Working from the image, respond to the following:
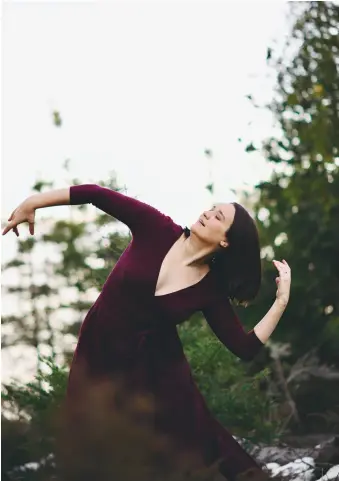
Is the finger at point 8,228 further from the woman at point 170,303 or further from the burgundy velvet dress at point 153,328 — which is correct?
the burgundy velvet dress at point 153,328

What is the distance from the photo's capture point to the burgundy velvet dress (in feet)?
13.0

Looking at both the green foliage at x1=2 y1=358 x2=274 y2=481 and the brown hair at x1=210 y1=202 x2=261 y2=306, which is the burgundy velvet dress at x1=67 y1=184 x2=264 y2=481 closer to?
the brown hair at x1=210 y1=202 x2=261 y2=306

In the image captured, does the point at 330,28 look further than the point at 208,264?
Yes

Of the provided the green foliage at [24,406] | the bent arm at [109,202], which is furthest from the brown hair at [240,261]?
the green foliage at [24,406]

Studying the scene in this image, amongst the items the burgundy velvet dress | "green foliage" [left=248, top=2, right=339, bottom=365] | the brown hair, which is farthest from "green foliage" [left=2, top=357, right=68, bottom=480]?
"green foliage" [left=248, top=2, right=339, bottom=365]

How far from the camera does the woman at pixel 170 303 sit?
157 inches

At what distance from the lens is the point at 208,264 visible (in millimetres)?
4094

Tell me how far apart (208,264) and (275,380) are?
11.8ft

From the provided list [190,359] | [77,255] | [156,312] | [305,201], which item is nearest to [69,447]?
[156,312]

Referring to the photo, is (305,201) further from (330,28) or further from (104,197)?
(104,197)

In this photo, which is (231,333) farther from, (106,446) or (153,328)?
(106,446)

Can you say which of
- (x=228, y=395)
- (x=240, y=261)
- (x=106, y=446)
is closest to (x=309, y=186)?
(x=228, y=395)

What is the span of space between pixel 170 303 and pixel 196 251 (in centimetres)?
25

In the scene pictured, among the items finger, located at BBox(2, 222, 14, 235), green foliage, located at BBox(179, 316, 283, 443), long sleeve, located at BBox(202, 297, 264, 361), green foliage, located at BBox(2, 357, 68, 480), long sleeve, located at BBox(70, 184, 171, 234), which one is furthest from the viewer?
green foliage, located at BBox(179, 316, 283, 443)
